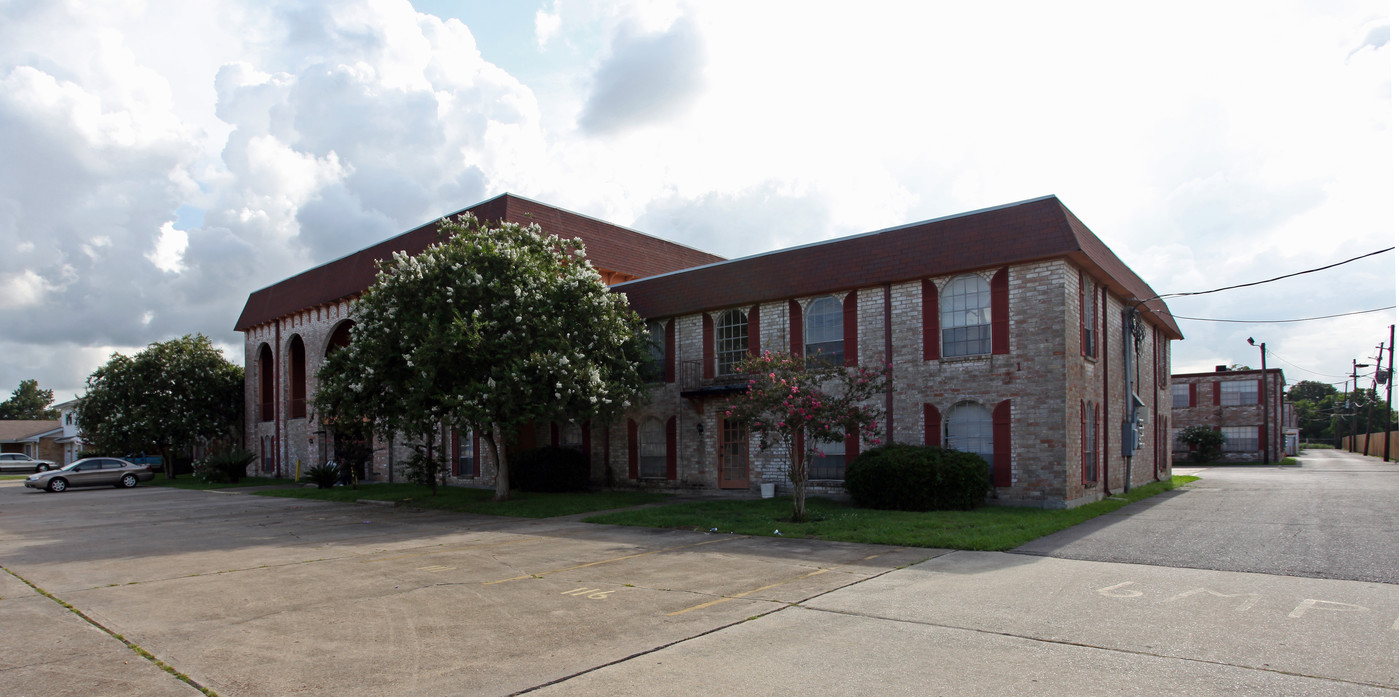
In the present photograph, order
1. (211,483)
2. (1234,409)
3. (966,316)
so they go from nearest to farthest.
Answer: (966,316)
(211,483)
(1234,409)

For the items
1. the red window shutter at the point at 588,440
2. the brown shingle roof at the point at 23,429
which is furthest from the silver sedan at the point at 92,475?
the brown shingle roof at the point at 23,429

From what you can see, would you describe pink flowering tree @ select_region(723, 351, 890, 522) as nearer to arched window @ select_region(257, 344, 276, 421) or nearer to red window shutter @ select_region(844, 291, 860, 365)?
red window shutter @ select_region(844, 291, 860, 365)

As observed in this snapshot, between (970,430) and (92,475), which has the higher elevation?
(970,430)


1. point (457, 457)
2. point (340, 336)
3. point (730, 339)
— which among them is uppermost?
point (340, 336)

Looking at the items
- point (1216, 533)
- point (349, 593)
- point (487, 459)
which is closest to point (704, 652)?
point (349, 593)

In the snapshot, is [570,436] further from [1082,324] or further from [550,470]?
[1082,324]

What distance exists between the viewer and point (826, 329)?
20.2 meters

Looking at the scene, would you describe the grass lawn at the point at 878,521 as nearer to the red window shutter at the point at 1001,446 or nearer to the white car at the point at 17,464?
the red window shutter at the point at 1001,446

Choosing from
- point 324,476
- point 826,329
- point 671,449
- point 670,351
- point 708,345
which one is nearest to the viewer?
point 826,329

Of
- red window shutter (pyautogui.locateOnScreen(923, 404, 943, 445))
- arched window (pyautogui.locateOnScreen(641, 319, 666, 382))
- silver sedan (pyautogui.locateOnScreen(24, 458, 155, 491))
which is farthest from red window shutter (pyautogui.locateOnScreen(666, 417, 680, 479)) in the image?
silver sedan (pyautogui.locateOnScreen(24, 458, 155, 491))

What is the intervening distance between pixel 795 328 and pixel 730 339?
2273 millimetres

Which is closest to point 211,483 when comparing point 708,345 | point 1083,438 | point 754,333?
point 708,345

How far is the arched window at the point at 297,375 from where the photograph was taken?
1452 inches

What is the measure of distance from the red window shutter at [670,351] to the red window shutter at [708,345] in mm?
1156
